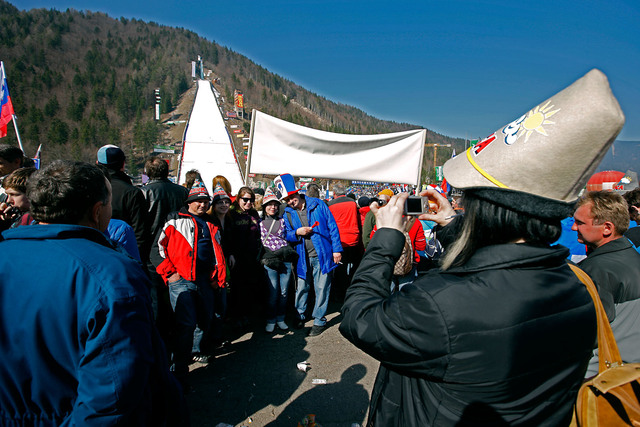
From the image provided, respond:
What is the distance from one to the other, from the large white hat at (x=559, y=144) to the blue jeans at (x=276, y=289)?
12.6 ft

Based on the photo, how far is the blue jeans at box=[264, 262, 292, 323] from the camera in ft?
15.3

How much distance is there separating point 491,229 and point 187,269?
3.08m

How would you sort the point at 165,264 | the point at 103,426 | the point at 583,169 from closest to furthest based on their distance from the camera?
the point at 583,169 < the point at 103,426 < the point at 165,264

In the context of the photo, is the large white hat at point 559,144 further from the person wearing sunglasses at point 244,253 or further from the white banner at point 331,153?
the person wearing sunglasses at point 244,253

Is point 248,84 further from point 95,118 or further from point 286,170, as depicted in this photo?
point 286,170

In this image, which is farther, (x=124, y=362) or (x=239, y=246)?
(x=239, y=246)

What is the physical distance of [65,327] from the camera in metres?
1.29

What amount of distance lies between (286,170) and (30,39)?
15567cm

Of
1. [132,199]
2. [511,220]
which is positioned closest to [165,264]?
[132,199]

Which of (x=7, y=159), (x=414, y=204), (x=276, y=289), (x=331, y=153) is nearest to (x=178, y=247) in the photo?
(x=276, y=289)

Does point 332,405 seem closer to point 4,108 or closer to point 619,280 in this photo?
point 619,280

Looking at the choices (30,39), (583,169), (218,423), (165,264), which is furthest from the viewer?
(30,39)

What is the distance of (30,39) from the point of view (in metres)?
113

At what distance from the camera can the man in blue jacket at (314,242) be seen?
15.4 ft
